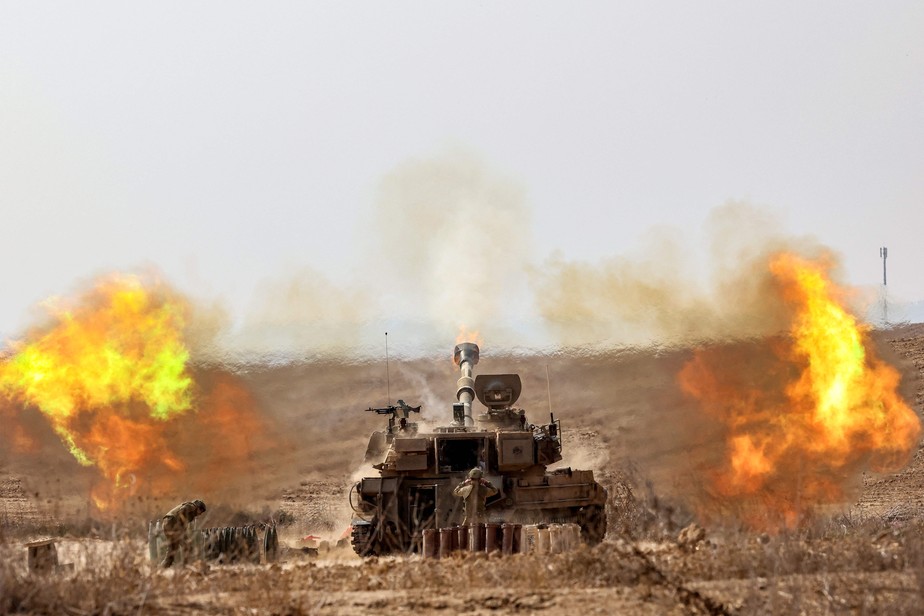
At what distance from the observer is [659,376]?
56469 mm

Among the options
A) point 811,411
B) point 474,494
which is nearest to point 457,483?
point 474,494

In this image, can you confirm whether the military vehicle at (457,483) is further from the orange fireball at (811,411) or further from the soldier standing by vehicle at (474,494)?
the orange fireball at (811,411)

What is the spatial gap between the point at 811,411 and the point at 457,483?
33.8 feet

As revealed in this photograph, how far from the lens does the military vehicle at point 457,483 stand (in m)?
23.4

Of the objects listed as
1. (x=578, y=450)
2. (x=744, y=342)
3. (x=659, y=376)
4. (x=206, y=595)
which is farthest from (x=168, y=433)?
(x=659, y=376)

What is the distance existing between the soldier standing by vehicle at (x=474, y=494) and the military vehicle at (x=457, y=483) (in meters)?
0.45

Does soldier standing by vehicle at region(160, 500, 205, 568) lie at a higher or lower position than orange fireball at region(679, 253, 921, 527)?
lower

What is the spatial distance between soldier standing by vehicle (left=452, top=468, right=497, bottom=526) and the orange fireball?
596 centimetres

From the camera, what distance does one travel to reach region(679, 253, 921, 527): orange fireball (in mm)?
27484

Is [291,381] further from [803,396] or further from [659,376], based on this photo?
[803,396]

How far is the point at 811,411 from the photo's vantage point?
29.3m

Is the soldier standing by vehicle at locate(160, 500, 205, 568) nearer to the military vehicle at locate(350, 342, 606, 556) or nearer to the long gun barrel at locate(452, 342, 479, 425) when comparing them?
the military vehicle at locate(350, 342, 606, 556)

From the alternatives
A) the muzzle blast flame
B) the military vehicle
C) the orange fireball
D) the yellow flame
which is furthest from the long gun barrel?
the yellow flame

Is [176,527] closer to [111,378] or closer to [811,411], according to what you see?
[111,378]
